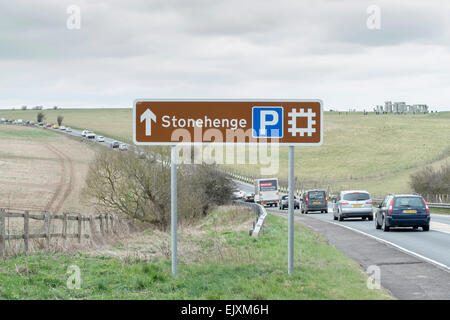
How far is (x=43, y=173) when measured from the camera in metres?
65.3

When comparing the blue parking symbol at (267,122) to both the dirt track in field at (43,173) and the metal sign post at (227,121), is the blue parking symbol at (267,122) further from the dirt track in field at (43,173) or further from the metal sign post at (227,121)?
the dirt track in field at (43,173)

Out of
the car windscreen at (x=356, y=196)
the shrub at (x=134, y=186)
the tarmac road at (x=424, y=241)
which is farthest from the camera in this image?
the car windscreen at (x=356, y=196)

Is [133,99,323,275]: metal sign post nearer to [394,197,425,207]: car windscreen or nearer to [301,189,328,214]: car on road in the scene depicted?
[394,197,425,207]: car windscreen

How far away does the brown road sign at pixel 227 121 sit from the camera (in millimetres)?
13461

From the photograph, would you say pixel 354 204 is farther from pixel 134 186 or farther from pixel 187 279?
pixel 187 279

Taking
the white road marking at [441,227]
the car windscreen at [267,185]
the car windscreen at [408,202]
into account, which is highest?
the car windscreen at [267,185]

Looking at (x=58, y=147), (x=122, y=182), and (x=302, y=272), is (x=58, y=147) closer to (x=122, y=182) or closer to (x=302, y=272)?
(x=122, y=182)

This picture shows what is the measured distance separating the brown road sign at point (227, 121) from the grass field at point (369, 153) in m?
59.0

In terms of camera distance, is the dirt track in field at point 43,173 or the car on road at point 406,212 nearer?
the car on road at point 406,212

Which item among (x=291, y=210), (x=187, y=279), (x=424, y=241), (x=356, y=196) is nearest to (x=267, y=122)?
(x=291, y=210)

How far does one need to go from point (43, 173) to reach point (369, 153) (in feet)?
211

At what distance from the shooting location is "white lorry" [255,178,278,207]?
70875mm

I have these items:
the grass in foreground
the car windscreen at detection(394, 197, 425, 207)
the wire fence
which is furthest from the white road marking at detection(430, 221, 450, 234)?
the grass in foreground

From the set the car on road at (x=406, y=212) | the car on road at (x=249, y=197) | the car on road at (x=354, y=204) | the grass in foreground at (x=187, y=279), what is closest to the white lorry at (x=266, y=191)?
the car on road at (x=249, y=197)
